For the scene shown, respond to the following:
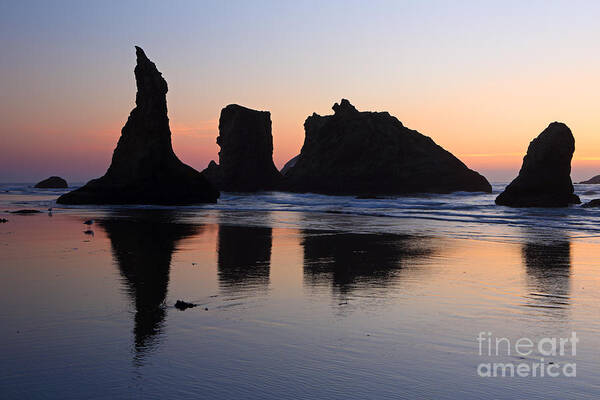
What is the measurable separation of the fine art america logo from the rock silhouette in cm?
11975

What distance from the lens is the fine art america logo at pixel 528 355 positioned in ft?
17.6

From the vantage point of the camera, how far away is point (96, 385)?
486 cm

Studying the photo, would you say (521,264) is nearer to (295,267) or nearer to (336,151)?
(295,267)

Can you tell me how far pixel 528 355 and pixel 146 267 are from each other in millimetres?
8150

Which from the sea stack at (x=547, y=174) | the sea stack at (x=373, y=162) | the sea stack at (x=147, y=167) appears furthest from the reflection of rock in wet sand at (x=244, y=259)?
the sea stack at (x=373, y=162)

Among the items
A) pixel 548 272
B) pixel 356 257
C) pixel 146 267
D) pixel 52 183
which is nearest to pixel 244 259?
pixel 146 267

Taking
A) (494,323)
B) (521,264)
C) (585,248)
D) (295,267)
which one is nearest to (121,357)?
(494,323)

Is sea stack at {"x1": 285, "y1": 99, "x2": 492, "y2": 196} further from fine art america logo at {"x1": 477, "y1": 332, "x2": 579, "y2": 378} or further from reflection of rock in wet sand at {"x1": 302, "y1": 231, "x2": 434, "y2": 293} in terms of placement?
fine art america logo at {"x1": 477, "y1": 332, "x2": 579, "y2": 378}

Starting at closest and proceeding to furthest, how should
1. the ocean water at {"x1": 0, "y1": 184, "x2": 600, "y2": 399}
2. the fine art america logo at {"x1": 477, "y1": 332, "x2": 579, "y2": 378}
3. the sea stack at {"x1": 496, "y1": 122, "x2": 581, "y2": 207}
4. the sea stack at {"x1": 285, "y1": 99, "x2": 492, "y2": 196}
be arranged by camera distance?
1. the ocean water at {"x1": 0, "y1": 184, "x2": 600, "y2": 399}
2. the fine art america logo at {"x1": 477, "y1": 332, "x2": 579, "y2": 378}
3. the sea stack at {"x1": 496, "y1": 122, "x2": 581, "y2": 207}
4. the sea stack at {"x1": 285, "y1": 99, "x2": 492, "y2": 196}

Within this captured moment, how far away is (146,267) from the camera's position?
11883 millimetres

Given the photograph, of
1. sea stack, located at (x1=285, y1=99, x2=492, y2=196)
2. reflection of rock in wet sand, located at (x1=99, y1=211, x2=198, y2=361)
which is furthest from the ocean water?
sea stack, located at (x1=285, y1=99, x2=492, y2=196)

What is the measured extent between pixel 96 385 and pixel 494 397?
3.36 metres

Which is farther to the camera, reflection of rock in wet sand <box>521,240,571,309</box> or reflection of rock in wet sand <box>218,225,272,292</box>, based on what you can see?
reflection of rock in wet sand <box>218,225,272,292</box>

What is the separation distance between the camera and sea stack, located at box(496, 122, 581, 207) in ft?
154
